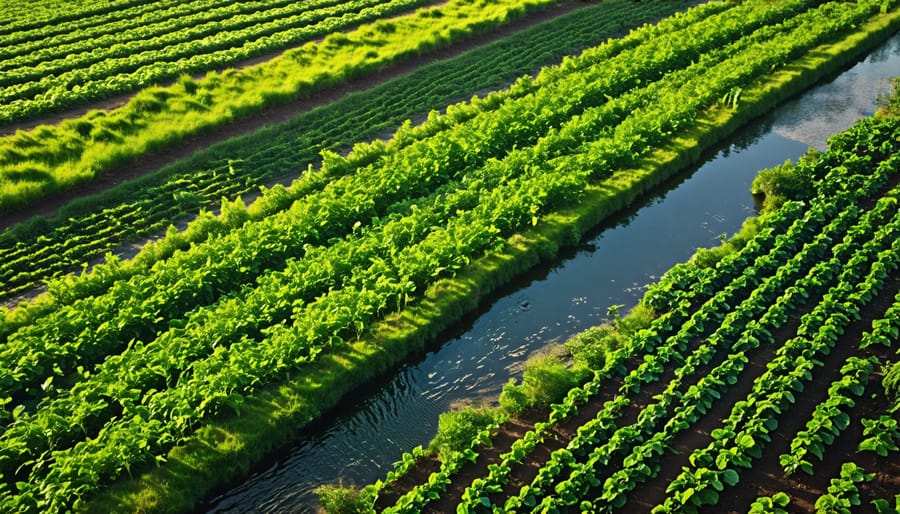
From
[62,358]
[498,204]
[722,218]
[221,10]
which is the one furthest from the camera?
[221,10]

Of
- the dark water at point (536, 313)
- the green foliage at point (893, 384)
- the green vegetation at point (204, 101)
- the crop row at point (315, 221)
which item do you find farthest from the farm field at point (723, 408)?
the green vegetation at point (204, 101)

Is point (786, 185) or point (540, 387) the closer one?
point (540, 387)

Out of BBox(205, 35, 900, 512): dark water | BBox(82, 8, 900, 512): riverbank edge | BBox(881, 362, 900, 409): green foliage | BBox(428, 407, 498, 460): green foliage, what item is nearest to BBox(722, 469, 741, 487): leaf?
BBox(881, 362, 900, 409): green foliage

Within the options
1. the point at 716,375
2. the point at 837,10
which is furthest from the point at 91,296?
the point at 837,10

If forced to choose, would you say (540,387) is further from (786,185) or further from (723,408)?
(786,185)

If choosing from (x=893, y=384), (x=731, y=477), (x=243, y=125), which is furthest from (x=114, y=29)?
(x=893, y=384)

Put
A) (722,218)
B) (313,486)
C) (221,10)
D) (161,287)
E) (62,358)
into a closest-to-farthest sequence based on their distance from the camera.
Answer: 1. (313,486)
2. (62,358)
3. (161,287)
4. (722,218)
5. (221,10)

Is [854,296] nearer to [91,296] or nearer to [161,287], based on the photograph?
[161,287]
